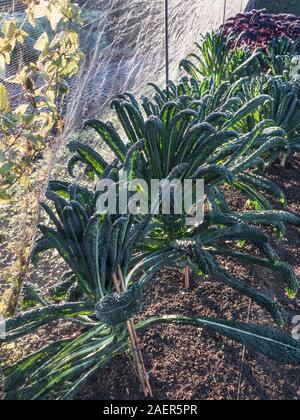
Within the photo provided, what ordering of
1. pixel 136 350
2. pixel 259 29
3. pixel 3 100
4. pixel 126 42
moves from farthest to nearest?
pixel 126 42, pixel 259 29, pixel 3 100, pixel 136 350

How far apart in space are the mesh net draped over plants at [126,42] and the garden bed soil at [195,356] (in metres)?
2.50

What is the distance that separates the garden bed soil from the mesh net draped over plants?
8.21ft

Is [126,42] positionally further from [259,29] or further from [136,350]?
[136,350]

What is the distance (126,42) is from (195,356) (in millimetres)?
5146

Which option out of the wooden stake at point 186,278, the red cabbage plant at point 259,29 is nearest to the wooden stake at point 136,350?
the wooden stake at point 186,278

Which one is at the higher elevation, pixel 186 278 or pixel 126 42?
pixel 126 42

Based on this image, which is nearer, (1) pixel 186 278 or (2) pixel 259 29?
(1) pixel 186 278

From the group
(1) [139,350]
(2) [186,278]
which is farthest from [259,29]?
(1) [139,350]

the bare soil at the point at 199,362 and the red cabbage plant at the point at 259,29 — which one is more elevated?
the red cabbage plant at the point at 259,29

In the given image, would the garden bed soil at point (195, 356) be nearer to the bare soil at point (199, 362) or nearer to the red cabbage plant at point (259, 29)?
the bare soil at point (199, 362)

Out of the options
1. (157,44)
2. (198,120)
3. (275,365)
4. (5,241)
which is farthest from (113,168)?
(157,44)

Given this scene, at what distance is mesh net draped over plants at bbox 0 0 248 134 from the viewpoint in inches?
202

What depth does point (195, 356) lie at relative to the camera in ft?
7.04

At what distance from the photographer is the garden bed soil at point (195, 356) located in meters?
2.00
